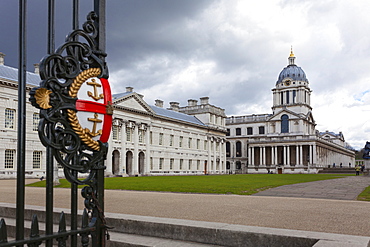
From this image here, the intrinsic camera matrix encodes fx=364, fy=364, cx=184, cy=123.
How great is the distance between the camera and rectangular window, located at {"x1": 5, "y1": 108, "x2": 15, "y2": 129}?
130 ft

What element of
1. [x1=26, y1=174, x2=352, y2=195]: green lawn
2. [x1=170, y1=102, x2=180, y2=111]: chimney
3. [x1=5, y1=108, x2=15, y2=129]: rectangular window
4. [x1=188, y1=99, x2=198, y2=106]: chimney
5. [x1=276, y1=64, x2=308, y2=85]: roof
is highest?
[x1=276, y1=64, x2=308, y2=85]: roof

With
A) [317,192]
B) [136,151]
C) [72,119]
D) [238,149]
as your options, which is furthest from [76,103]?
[238,149]

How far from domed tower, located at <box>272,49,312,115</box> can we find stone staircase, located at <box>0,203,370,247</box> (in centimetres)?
9794

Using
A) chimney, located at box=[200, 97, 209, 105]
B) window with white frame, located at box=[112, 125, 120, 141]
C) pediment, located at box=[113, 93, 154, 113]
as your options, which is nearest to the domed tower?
chimney, located at box=[200, 97, 209, 105]

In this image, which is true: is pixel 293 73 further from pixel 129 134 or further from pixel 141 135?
pixel 129 134

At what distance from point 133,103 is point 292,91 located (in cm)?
5771

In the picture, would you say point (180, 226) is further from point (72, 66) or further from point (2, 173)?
point (2, 173)

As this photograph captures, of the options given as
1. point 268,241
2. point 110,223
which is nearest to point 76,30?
point 268,241

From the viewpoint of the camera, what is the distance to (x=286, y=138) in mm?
96875

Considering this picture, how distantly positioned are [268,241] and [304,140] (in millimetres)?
93160

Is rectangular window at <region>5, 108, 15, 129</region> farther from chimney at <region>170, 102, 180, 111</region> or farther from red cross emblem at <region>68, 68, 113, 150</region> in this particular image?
chimney at <region>170, 102, 180, 111</region>

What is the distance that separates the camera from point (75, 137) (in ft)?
10.3

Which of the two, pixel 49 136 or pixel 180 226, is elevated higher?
pixel 49 136

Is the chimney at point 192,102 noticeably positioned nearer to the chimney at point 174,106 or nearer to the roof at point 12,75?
the chimney at point 174,106
